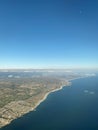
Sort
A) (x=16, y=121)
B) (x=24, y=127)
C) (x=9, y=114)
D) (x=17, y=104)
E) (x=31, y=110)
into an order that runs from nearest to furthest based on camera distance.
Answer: (x=24, y=127)
(x=16, y=121)
(x=9, y=114)
(x=31, y=110)
(x=17, y=104)

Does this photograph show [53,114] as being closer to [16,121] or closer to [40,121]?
[40,121]

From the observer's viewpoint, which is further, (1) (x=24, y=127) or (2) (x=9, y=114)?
(2) (x=9, y=114)

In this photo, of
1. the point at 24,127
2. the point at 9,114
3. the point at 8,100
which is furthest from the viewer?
the point at 8,100

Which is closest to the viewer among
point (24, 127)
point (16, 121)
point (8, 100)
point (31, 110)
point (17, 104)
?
point (24, 127)

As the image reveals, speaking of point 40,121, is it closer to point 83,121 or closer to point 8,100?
point 83,121

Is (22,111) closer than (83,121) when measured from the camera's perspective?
No

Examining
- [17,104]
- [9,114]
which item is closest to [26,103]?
[17,104]

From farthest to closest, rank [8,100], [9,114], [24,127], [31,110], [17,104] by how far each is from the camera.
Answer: [8,100], [17,104], [31,110], [9,114], [24,127]

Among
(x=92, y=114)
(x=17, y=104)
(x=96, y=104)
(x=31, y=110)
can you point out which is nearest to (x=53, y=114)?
(x=31, y=110)

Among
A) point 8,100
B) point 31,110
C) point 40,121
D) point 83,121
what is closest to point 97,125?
point 83,121
